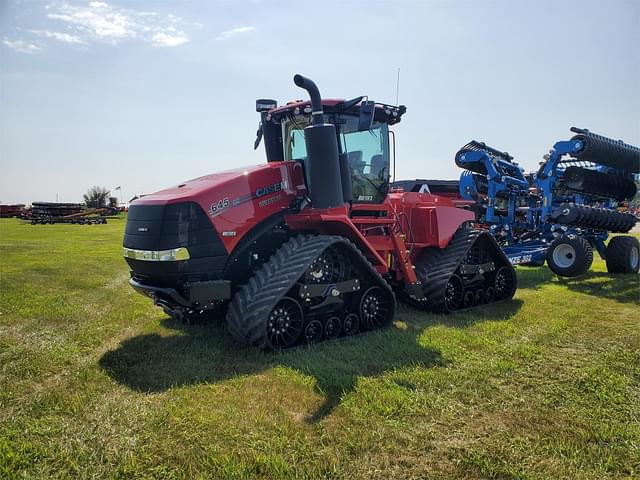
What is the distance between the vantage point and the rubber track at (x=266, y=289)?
16.1 feet

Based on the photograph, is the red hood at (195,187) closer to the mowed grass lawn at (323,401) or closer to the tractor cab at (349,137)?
the tractor cab at (349,137)

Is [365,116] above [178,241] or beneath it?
above

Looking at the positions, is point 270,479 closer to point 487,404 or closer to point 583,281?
point 487,404

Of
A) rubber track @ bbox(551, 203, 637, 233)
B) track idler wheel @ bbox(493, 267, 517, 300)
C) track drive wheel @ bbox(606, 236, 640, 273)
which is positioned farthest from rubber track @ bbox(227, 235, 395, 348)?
track drive wheel @ bbox(606, 236, 640, 273)

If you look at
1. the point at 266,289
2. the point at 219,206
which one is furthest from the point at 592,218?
the point at 219,206

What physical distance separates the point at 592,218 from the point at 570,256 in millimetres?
1441

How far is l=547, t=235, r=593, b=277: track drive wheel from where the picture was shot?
33.5 ft

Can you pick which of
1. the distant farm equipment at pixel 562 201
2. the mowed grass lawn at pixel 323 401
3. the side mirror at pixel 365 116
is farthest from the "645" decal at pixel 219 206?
the distant farm equipment at pixel 562 201

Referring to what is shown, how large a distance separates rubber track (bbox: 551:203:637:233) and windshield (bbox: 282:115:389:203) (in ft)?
19.7

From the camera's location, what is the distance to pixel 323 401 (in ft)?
13.0

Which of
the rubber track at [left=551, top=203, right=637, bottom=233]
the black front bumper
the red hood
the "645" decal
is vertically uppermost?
the red hood

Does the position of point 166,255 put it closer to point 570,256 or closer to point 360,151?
point 360,151

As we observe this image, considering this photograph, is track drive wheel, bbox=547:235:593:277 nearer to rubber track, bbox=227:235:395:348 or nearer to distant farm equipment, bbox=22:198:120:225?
rubber track, bbox=227:235:395:348

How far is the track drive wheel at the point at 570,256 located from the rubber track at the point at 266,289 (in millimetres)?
7173
